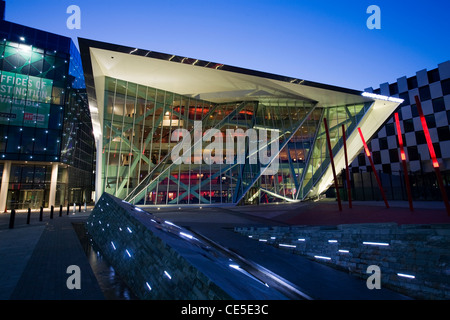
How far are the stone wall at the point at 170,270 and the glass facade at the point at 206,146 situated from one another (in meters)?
13.7

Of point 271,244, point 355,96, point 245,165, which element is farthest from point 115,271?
point 355,96

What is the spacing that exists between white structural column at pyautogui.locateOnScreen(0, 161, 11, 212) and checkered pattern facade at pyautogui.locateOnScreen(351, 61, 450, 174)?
A: 133ft

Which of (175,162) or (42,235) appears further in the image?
(175,162)

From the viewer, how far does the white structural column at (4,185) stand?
24203 mm

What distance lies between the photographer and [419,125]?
2794cm

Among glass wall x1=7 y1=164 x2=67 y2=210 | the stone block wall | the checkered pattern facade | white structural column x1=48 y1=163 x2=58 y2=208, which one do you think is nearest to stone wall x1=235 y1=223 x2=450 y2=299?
the stone block wall

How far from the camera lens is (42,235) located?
943 centimetres

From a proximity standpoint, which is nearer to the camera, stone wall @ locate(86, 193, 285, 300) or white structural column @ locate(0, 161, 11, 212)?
stone wall @ locate(86, 193, 285, 300)

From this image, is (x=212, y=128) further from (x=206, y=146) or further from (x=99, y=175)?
(x=99, y=175)

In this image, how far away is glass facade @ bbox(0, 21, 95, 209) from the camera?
25000mm

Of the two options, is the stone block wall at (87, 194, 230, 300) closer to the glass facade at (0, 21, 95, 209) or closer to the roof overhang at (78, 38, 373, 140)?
the roof overhang at (78, 38, 373, 140)

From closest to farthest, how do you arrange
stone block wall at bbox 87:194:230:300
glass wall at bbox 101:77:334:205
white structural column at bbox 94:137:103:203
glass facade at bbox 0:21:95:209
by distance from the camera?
stone block wall at bbox 87:194:230:300
white structural column at bbox 94:137:103:203
glass wall at bbox 101:77:334:205
glass facade at bbox 0:21:95:209
